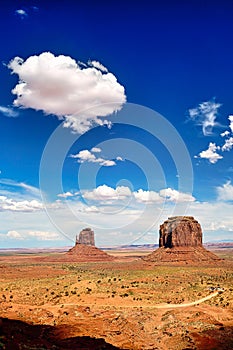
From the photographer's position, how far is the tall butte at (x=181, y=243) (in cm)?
11955

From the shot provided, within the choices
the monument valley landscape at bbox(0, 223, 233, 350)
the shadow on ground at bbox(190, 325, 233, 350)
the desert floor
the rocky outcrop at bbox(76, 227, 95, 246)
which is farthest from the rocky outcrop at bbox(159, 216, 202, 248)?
the shadow on ground at bbox(190, 325, 233, 350)

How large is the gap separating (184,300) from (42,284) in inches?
1150

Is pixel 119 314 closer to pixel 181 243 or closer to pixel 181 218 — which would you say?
pixel 181 243

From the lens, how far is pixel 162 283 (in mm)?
67312

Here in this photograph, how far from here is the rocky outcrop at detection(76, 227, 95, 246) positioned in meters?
191

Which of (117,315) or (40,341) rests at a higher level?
(40,341)

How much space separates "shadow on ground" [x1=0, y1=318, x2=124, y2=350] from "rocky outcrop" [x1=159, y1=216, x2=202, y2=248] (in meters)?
95.4

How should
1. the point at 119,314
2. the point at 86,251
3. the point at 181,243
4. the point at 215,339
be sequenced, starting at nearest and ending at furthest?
the point at 215,339 < the point at 119,314 < the point at 181,243 < the point at 86,251

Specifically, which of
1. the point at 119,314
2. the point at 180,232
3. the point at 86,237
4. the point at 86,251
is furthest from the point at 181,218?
the point at 119,314

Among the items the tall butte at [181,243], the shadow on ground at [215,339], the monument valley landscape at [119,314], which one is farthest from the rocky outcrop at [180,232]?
the shadow on ground at [215,339]

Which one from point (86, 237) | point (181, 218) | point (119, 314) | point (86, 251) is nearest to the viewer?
point (119, 314)

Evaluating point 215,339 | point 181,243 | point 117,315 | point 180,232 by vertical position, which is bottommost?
point 215,339

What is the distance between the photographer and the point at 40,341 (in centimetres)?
2800

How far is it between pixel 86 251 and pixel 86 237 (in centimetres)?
1940
